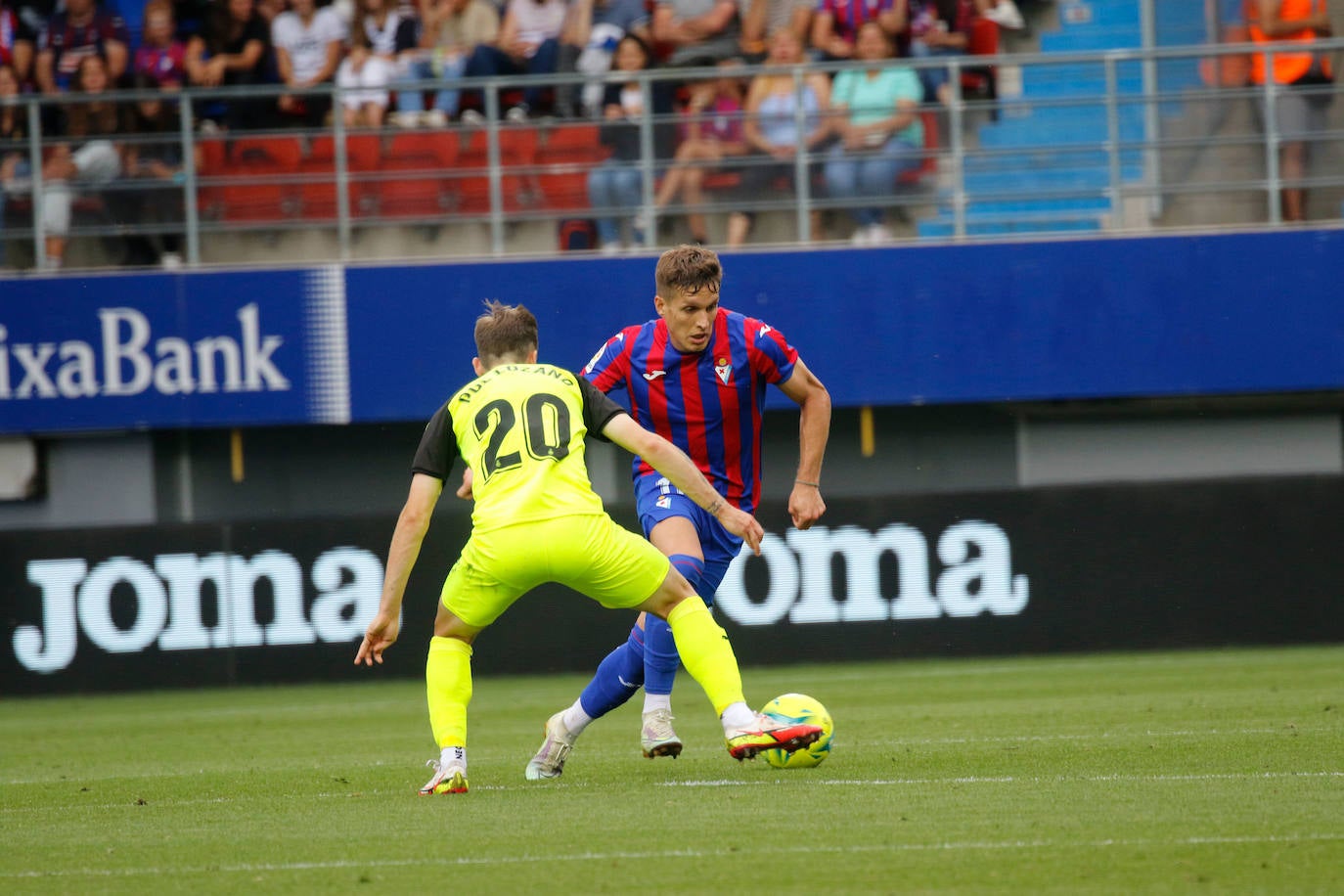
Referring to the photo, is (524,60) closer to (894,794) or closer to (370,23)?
(370,23)

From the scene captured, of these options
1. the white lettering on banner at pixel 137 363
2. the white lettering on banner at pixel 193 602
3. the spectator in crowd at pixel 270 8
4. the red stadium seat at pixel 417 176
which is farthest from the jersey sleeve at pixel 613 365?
the spectator in crowd at pixel 270 8

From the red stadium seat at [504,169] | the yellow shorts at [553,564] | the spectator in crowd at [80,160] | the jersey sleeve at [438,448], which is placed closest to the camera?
the yellow shorts at [553,564]

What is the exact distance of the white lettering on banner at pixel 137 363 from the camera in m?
14.2

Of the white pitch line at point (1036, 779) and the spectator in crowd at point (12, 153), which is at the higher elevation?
the spectator in crowd at point (12, 153)

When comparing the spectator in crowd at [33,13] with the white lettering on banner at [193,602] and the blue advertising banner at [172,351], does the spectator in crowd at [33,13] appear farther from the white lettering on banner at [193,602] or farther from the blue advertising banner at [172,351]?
the white lettering on banner at [193,602]

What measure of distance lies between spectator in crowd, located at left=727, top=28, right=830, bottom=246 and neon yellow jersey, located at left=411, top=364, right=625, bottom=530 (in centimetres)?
807

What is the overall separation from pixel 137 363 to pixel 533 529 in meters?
9.16

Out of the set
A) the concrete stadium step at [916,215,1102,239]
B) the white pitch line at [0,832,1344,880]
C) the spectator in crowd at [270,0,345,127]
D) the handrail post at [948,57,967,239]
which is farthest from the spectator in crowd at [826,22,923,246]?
the white pitch line at [0,832,1344,880]

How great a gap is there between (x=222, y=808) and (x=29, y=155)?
922 centimetres

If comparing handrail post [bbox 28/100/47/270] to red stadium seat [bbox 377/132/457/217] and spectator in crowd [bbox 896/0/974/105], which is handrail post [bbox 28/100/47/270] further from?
spectator in crowd [bbox 896/0/974/105]

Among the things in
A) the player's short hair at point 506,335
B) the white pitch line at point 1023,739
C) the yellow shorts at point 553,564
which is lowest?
the white pitch line at point 1023,739

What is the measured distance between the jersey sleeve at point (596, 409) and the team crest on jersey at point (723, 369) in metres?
1.02

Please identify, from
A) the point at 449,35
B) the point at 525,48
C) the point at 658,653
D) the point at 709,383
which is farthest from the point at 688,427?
the point at 449,35

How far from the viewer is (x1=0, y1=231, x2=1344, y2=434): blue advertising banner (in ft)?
46.2
